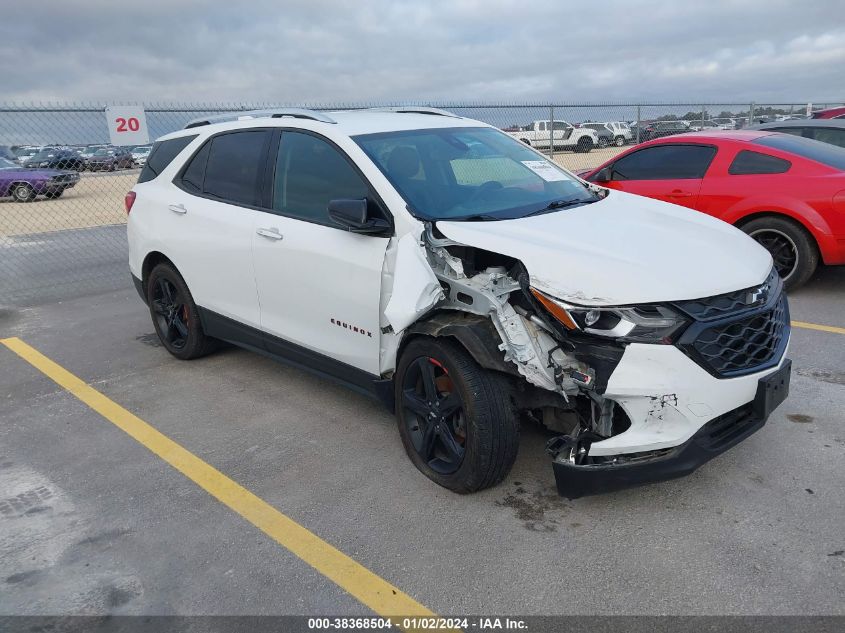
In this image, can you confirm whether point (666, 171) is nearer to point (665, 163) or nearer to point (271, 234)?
point (665, 163)

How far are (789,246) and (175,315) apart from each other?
18.2 feet

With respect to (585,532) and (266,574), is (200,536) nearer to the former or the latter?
(266,574)

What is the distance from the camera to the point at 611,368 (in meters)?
2.86

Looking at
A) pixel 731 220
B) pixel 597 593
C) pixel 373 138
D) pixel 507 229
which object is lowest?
pixel 597 593

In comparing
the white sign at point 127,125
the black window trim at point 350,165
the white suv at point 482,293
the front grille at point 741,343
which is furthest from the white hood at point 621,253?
the white sign at point 127,125

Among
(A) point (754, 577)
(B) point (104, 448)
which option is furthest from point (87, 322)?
(A) point (754, 577)

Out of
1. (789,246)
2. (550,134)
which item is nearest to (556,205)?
(789,246)

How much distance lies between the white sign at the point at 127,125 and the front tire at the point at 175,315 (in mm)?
4755

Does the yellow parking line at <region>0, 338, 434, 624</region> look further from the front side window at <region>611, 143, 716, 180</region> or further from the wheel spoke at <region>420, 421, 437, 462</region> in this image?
the front side window at <region>611, 143, 716, 180</region>

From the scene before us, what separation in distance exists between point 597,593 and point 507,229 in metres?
1.67

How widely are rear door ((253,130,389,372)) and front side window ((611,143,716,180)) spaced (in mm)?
4593

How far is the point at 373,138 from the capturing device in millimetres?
3967

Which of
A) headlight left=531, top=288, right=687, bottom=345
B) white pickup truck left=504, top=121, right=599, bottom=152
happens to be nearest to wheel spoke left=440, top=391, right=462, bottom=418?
headlight left=531, top=288, right=687, bottom=345

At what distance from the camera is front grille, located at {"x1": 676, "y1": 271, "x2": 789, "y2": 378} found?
9.51 feet
